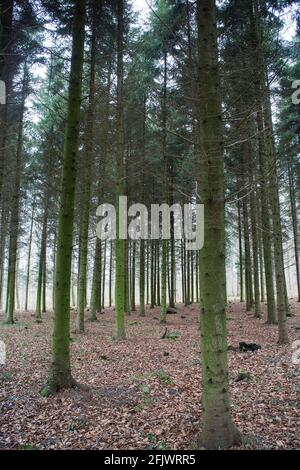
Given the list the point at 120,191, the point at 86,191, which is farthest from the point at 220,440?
the point at 86,191

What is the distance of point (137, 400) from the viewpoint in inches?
221

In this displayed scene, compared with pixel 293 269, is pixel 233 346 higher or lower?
lower

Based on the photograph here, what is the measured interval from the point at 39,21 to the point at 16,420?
7813 millimetres

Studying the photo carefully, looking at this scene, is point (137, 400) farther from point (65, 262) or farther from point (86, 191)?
point (86, 191)

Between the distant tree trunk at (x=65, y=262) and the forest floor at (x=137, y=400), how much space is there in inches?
15.3

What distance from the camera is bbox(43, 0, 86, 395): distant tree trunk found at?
5.93 meters

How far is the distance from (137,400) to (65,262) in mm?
2689

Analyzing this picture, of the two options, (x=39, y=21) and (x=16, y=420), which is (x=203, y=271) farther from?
(x=39, y=21)

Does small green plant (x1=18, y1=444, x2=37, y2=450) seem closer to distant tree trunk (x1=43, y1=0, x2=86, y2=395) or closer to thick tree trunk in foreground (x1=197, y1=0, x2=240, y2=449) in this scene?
distant tree trunk (x1=43, y1=0, x2=86, y2=395)

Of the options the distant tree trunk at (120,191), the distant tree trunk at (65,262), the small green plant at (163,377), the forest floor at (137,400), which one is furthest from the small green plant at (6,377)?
the distant tree trunk at (120,191)

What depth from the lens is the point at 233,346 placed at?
9547 mm

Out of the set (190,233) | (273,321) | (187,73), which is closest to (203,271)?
(187,73)

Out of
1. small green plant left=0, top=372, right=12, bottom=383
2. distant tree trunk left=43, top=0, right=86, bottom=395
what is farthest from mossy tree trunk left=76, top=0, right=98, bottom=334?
small green plant left=0, top=372, right=12, bottom=383

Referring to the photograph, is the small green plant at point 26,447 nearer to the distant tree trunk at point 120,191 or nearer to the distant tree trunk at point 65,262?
the distant tree trunk at point 65,262
